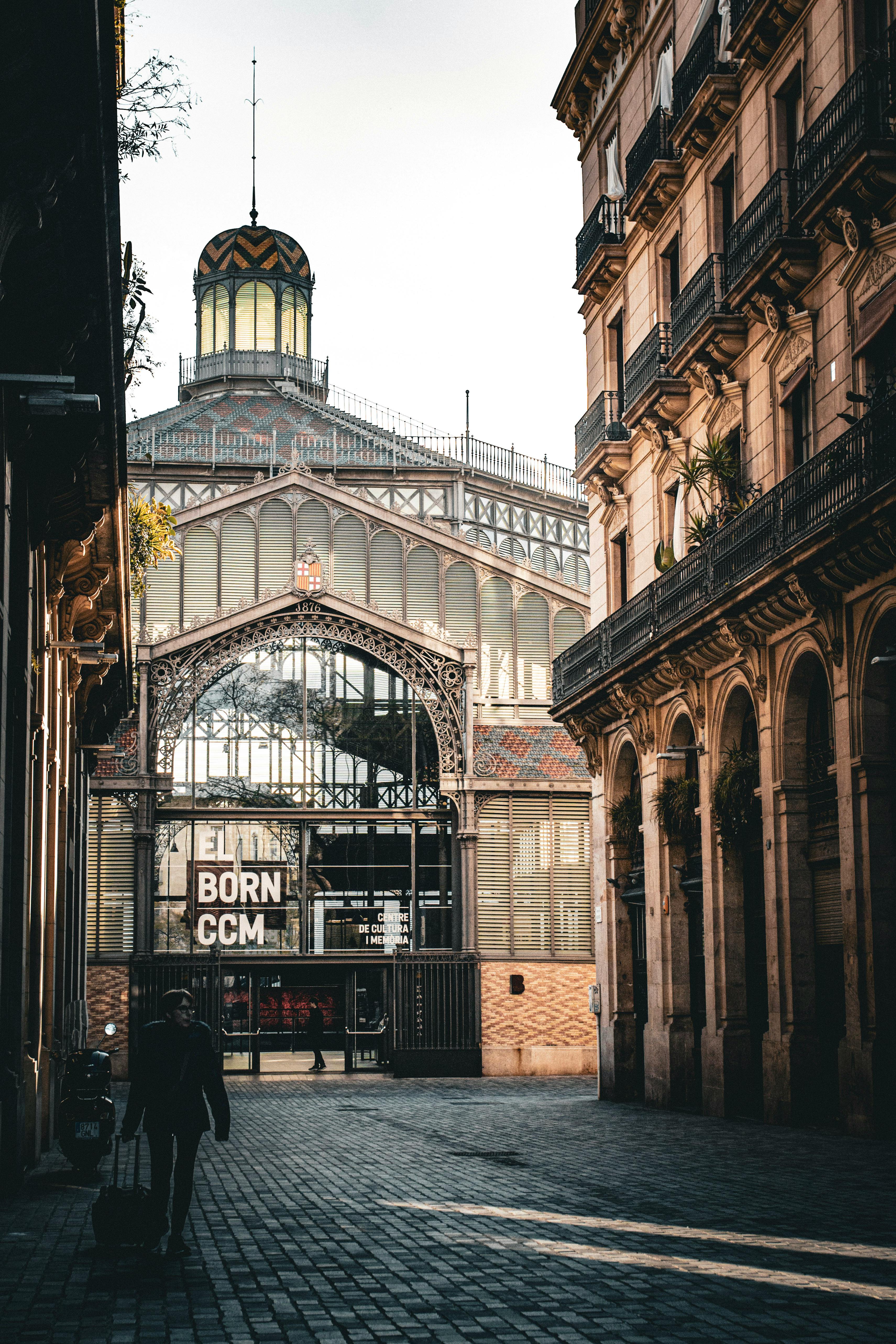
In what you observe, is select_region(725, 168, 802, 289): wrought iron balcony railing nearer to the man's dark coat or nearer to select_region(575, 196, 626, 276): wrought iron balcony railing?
select_region(575, 196, 626, 276): wrought iron balcony railing

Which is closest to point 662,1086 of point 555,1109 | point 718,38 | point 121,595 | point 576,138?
point 555,1109

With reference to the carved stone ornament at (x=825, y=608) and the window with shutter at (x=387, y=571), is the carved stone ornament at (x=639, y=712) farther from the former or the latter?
the window with shutter at (x=387, y=571)

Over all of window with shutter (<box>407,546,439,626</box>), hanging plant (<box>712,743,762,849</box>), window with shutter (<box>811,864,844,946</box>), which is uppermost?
window with shutter (<box>407,546,439,626</box>)

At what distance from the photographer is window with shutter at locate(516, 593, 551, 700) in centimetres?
4278

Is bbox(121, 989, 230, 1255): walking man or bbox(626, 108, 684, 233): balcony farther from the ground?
bbox(626, 108, 684, 233): balcony

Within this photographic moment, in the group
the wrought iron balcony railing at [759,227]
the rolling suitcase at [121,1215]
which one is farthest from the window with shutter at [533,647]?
the rolling suitcase at [121,1215]

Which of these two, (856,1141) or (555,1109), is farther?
(555,1109)

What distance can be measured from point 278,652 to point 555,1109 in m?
16.4

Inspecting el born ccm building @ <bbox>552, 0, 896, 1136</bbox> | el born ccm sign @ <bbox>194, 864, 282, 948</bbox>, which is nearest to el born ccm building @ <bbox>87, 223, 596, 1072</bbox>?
el born ccm sign @ <bbox>194, 864, 282, 948</bbox>

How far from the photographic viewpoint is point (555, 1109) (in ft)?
91.1

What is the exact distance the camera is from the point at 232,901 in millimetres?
39719

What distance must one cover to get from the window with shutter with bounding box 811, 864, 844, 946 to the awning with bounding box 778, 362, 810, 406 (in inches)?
259

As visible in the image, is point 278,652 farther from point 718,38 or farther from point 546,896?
point 718,38

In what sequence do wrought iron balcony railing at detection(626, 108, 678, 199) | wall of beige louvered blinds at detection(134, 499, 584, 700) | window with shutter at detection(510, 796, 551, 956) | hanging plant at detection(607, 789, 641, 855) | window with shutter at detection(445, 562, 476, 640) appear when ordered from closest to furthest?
wrought iron balcony railing at detection(626, 108, 678, 199) < hanging plant at detection(607, 789, 641, 855) < window with shutter at detection(510, 796, 551, 956) < wall of beige louvered blinds at detection(134, 499, 584, 700) < window with shutter at detection(445, 562, 476, 640)
